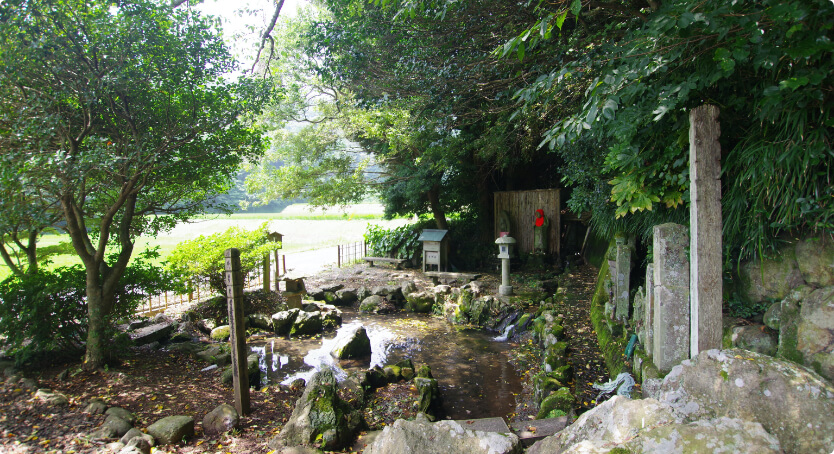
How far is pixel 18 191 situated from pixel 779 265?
7700 millimetres

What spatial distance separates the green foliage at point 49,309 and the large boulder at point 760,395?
22.2 feet

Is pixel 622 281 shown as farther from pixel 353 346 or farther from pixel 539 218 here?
pixel 539 218

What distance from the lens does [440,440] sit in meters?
2.93

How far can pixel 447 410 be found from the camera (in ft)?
17.6

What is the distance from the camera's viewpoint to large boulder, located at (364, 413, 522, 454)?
2.84 meters

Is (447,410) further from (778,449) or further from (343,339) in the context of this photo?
(778,449)

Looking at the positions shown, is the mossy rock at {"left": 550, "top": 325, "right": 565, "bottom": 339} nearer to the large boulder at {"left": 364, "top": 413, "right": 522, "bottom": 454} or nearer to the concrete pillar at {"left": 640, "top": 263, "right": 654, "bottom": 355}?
the concrete pillar at {"left": 640, "top": 263, "right": 654, "bottom": 355}

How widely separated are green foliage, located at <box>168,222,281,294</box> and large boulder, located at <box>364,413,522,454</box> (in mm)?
5831

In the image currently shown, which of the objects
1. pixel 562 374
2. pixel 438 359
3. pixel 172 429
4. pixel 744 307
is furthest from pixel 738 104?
pixel 172 429

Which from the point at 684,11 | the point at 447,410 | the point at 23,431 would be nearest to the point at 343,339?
the point at 447,410

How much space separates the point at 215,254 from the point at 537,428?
6.85 metres

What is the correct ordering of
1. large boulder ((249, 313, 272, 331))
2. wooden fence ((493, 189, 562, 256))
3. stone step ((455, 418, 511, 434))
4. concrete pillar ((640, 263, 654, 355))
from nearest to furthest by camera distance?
1. stone step ((455, 418, 511, 434))
2. concrete pillar ((640, 263, 654, 355))
3. large boulder ((249, 313, 272, 331))
4. wooden fence ((493, 189, 562, 256))

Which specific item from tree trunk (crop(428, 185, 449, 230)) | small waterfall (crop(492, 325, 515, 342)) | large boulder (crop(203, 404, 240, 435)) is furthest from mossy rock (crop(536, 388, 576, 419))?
tree trunk (crop(428, 185, 449, 230))

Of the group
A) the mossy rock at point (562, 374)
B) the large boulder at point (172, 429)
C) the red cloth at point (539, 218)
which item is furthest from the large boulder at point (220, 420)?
the red cloth at point (539, 218)
